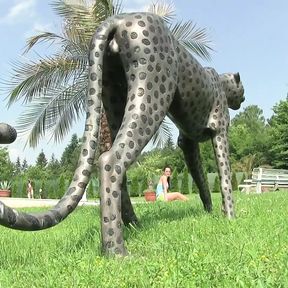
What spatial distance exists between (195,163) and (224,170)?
2.20ft

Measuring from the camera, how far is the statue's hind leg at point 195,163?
19.0 feet

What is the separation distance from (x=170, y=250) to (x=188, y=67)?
1874 millimetres

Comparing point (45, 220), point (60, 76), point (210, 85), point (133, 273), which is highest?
point (60, 76)

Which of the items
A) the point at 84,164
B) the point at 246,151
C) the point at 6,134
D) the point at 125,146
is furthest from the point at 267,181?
the point at 246,151

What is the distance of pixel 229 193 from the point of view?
5.21 m

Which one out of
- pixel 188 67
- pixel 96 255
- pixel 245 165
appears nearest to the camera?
pixel 96 255

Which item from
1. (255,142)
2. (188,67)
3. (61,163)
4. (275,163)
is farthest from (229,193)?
(61,163)

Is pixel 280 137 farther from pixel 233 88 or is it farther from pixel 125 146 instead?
pixel 125 146

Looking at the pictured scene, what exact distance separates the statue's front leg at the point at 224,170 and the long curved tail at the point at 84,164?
6.20 feet

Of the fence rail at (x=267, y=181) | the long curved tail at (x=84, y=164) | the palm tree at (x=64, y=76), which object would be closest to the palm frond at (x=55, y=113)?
the palm tree at (x=64, y=76)

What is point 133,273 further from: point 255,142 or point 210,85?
point 255,142

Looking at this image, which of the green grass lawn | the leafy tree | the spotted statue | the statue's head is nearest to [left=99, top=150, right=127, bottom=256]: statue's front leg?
the spotted statue

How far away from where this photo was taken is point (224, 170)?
17.3 feet

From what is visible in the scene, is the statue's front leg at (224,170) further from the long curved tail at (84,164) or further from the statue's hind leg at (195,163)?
the long curved tail at (84,164)
